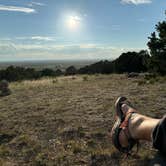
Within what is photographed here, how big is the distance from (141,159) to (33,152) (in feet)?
4.02

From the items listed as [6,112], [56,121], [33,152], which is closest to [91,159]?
[33,152]

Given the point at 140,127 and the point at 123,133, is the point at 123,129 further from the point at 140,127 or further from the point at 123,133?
the point at 140,127

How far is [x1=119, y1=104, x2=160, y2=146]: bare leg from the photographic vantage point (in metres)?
1.88

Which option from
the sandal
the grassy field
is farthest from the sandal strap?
the grassy field

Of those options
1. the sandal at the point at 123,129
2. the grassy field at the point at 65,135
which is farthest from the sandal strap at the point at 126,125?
the grassy field at the point at 65,135

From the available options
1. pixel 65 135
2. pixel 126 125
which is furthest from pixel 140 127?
pixel 65 135

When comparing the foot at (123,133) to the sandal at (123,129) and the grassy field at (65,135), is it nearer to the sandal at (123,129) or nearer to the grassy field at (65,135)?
the sandal at (123,129)

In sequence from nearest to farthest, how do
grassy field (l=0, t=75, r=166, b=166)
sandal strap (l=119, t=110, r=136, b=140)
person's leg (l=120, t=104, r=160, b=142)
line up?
person's leg (l=120, t=104, r=160, b=142)
sandal strap (l=119, t=110, r=136, b=140)
grassy field (l=0, t=75, r=166, b=166)

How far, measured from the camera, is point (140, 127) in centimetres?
199

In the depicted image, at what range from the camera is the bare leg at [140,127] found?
6.16ft

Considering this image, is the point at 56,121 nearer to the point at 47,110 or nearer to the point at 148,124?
the point at 47,110

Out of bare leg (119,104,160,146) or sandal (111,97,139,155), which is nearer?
bare leg (119,104,160,146)

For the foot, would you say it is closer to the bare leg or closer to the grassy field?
the bare leg

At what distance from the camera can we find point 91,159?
286 cm
